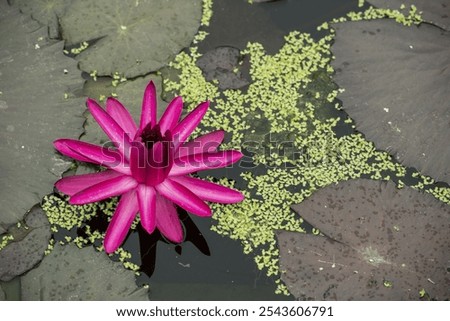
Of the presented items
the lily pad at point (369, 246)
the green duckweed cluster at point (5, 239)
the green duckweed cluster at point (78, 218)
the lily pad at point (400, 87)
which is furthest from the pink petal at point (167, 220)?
the lily pad at point (400, 87)

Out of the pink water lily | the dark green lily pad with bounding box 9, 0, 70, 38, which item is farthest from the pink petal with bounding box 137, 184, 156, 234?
the dark green lily pad with bounding box 9, 0, 70, 38

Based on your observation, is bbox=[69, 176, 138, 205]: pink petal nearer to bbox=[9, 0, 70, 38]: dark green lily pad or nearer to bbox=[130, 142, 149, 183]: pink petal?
bbox=[130, 142, 149, 183]: pink petal
